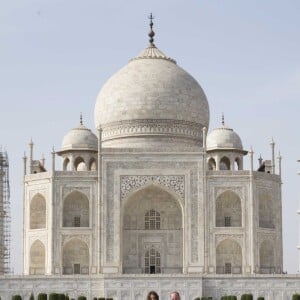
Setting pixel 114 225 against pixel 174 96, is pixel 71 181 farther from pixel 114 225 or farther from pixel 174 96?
pixel 174 96

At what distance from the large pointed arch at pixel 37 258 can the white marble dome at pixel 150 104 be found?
483cm

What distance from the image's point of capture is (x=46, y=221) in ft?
96.9

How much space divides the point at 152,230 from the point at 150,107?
4754mm

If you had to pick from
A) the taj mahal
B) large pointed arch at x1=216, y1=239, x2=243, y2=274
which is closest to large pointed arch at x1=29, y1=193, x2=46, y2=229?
the taj mahal

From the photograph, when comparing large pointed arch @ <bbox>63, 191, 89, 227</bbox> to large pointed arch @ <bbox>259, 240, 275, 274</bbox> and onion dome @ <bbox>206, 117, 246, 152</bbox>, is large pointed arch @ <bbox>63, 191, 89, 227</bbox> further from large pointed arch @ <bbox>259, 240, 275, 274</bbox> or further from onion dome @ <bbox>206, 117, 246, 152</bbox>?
large pointed arch @ <bbox>259, 240, 275, 274</bbox>

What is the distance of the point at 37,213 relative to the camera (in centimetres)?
3042

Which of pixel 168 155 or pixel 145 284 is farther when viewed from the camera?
pixel 168 155

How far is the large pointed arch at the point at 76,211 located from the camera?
29828 mm

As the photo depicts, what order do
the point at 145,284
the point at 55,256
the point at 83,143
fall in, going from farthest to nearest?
the point at 83,143
the point at 55,256
the point at 145,284

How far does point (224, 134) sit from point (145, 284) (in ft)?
25.6

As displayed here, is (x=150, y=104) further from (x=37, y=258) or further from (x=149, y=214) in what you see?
(x=37, y=258)

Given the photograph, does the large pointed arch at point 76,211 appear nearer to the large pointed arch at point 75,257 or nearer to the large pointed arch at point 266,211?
the large pointed arch at point 75,257

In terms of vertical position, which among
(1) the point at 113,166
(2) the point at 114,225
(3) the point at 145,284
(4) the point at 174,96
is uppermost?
(4) the point at 174,96

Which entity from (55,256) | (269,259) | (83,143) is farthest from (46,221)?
(269,259)
